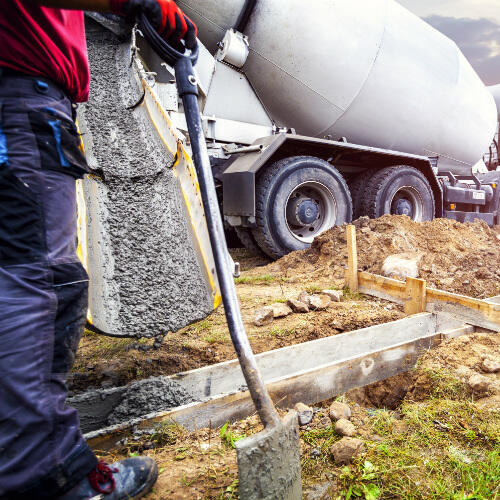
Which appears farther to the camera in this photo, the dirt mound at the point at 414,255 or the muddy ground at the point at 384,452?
the dirt mound at the point at 414,255

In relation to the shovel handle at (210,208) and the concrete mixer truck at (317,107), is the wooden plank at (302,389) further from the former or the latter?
the concrete mixer truck at (317,107)

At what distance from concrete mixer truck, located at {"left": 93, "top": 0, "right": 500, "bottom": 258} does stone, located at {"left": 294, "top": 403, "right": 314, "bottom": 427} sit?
105 inches

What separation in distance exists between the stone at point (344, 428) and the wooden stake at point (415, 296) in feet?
4.85

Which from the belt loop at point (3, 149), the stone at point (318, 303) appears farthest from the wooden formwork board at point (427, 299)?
the belt loop at point (3, 149)

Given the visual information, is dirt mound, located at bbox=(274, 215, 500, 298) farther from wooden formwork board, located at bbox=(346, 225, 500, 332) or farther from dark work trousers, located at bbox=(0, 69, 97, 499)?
dark work trousers, located at bbox=(0, 69, 97, 499)

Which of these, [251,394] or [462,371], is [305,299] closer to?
[462,371]

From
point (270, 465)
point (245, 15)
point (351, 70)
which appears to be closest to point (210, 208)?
point (270, 465)

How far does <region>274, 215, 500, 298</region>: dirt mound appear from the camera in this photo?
3.82 metres

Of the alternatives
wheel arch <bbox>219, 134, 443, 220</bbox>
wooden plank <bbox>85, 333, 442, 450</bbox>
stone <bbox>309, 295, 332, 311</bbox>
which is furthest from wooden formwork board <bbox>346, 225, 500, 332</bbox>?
wheel arch <bbox>219, 134, 443, 220</bbox>

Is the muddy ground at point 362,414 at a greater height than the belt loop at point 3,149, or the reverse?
the belt loop at point 3,149

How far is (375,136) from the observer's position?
5.46m

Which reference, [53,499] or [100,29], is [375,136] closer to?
[100,29]

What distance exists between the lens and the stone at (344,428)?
1.65m

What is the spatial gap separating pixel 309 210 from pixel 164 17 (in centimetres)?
360
